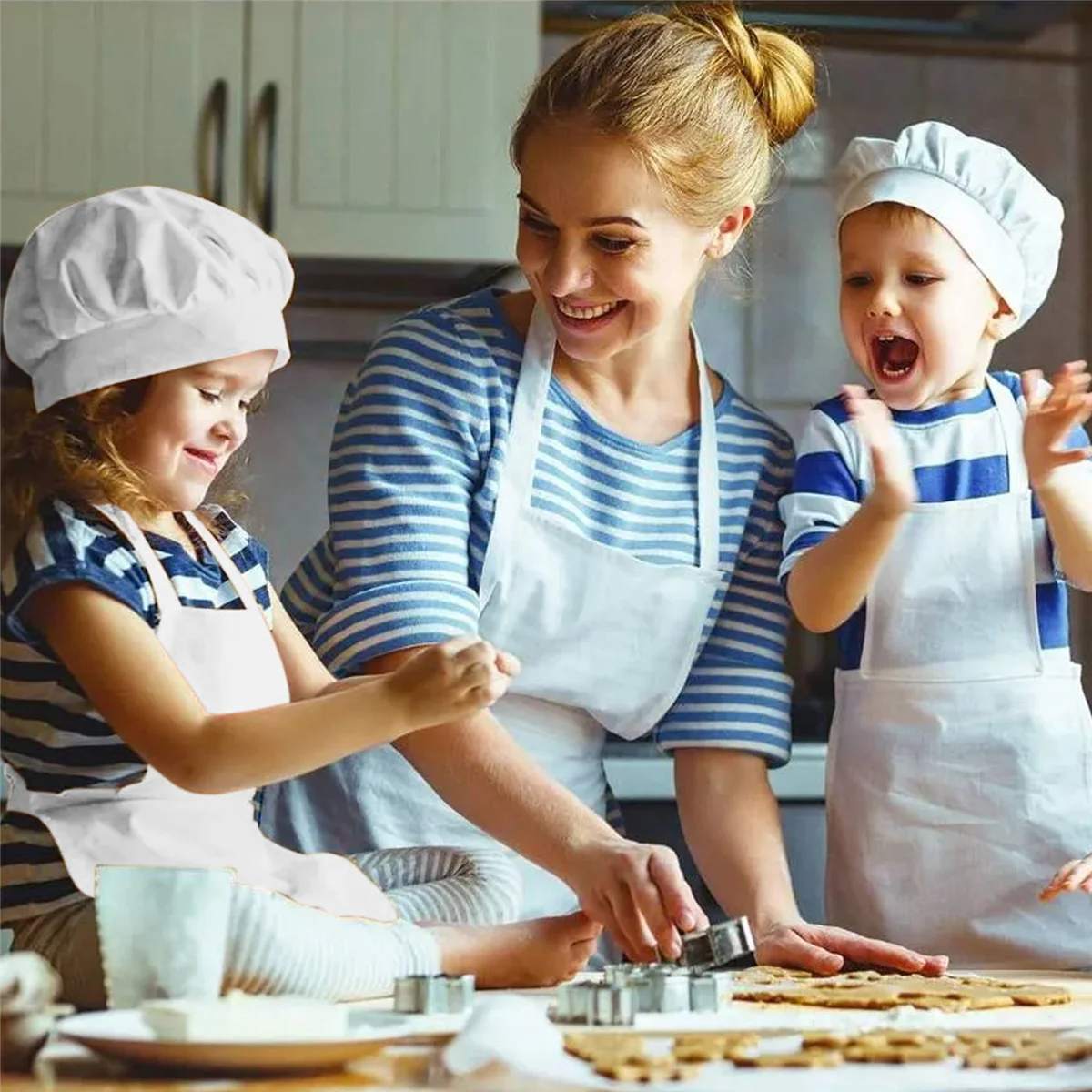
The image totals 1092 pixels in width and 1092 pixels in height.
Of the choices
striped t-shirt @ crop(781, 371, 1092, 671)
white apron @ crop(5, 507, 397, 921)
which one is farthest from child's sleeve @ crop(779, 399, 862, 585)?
white apron @ crop(5, 507, 397, 921)

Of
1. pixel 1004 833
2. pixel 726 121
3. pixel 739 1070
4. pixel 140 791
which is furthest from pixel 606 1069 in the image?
pixel 726 121

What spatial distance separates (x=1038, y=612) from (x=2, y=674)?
0.84 meters

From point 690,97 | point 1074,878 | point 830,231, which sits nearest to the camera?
point 1074,878

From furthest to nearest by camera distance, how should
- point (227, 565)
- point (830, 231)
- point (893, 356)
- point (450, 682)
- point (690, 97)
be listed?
1. point (830, 231)
2. point (893, 356)
3. point (690, 97)
4. point (227, 565)
5. point (450, 682)

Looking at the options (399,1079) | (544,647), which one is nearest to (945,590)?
(544,647)

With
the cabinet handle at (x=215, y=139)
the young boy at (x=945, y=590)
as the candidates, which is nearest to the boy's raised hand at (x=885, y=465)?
the young boy at (x=945, y=590)

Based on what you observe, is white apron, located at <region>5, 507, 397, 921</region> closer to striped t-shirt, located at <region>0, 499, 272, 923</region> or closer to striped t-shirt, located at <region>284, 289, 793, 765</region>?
striped t-shirt, located at <region>0, 499, 272, 923</region>

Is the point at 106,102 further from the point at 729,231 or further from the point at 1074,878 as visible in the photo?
the point at 1074,878

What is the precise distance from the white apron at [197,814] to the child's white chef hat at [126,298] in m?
0.09

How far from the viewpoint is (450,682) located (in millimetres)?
938

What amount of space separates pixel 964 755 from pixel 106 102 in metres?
1.46

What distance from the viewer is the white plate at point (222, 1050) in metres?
0.77

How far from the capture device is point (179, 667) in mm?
1085

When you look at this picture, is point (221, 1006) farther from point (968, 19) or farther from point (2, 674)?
point (968, 19)
